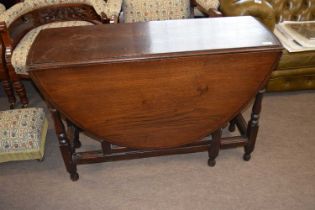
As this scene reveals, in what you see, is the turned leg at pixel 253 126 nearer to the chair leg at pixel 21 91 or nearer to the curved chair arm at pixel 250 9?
the curved chair arm at pixel 250 9

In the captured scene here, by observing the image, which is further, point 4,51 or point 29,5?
point 29,5

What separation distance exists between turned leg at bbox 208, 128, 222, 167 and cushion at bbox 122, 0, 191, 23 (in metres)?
1.14

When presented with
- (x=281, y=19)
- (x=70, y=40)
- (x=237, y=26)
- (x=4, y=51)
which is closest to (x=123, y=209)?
(x=70, y=40)

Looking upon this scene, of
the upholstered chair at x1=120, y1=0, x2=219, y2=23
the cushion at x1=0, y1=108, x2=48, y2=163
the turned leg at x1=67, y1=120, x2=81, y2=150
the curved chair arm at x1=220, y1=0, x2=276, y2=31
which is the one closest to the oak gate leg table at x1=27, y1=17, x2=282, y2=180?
the turned leg at x1=67, y1=120, x2=81, y2=150

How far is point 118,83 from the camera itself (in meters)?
1.35

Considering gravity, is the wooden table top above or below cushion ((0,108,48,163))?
above

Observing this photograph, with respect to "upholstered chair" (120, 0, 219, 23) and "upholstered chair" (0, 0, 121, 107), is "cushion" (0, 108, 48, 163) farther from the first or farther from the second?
"upholstered chair" (120, 0, 219, 23)

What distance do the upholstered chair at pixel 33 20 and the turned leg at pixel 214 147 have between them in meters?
1.09

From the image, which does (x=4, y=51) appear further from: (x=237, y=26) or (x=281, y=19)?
(x=281, y=19)

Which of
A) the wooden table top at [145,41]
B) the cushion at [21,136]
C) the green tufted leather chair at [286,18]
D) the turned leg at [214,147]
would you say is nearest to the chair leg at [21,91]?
the cushion at [21,136]

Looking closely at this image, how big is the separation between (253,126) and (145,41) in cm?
82

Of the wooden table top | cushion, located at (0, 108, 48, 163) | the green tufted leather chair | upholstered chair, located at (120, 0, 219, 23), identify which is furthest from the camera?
upholstered chair, located at (120, 0, 219, 23)

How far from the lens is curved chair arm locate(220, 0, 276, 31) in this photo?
6.88ft

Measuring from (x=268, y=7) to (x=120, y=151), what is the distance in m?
1.50
